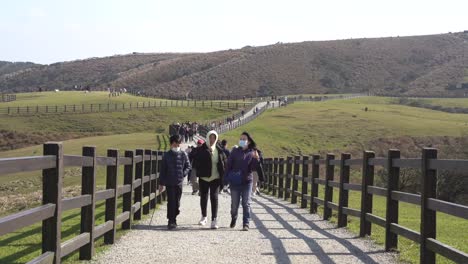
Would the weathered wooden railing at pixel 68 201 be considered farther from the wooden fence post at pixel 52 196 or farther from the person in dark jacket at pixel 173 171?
the person in dark jacket at pixel 173 171

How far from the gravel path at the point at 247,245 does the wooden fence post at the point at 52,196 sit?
6.58ft

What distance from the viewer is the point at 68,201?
784 cm

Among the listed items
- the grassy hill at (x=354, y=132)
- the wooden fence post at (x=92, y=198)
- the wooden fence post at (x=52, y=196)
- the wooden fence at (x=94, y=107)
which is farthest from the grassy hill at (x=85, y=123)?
the wooden fence post at (x=52, y=196)

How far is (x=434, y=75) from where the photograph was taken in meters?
163

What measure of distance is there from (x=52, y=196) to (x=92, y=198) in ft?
5.95

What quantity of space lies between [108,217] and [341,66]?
568 ft

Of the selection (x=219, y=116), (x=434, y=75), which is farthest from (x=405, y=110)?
(x=434, y=75)

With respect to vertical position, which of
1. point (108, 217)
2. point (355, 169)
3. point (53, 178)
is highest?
point (53, 178)

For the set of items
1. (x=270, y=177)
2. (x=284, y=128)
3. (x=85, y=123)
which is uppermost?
(x=284, y=128)

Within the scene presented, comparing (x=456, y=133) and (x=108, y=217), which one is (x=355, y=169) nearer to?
(x=456, y=133)

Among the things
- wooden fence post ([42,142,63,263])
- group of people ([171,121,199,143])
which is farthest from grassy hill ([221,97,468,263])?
wooden fence post ([42,142,63,263])

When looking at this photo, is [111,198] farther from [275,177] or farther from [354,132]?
[354,132]

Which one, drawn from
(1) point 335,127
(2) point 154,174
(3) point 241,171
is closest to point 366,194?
(3) point 241,171

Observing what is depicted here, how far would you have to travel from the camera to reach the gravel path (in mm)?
9750
